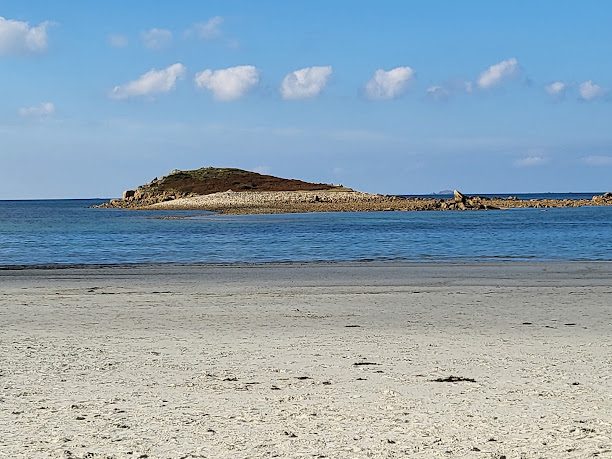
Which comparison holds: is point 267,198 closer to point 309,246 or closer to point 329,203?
point 329,203

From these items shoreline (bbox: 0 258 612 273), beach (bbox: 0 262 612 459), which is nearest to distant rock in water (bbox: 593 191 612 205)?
shoreline (bbox: 0 258 612 273)

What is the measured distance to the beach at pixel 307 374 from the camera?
7.67 meters

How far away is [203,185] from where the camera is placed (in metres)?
142

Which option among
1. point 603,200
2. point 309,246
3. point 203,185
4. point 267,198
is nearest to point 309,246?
point 309,246

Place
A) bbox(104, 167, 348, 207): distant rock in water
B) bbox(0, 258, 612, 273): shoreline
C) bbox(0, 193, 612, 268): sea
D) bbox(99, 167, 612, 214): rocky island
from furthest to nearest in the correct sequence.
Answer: bbox(104, 167, 348, 207): distant rock in water < bbox(99, 167, 612, 214): rocky island < bbox(0, 193, 612, 268): sea < bbox(0, 258, 612, 273): shoreline

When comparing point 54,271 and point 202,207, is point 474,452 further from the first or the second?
point 202,207

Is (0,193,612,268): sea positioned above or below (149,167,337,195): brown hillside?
below

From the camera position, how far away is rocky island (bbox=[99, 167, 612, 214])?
101 meters

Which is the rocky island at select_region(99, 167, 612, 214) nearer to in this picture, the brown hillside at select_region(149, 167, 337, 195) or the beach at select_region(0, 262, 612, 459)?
the brown hillside at select_region(149, 167, 337, 195)

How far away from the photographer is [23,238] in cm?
4969

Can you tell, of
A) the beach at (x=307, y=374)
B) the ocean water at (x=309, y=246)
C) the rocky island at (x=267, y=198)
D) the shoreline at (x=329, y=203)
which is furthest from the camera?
the rocky island at (x=267, y=198)

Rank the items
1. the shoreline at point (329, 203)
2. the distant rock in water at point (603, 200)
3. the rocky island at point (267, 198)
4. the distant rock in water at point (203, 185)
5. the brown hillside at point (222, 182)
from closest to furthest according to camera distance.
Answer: the shoreline at point (329, 203)
the rocky island at point (267, 198)
the distant rock in water at point (603, 200)
the distant rock in water at point (203, 185)
the brown hillside at point (222, 182)

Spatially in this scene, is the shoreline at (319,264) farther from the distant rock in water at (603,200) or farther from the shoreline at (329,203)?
the distant rock in water at (603,200)

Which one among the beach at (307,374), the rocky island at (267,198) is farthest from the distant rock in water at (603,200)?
the beach at (307,374)
